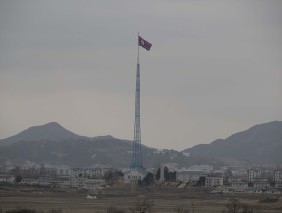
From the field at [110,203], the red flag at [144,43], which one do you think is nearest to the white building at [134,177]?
the field at [110,203]

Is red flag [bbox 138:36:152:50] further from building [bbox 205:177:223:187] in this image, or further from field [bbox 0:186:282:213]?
building [bbox 205:177:223:187]

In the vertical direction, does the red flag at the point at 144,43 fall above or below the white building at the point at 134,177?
above

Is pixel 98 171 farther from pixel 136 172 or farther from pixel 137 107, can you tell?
pixel 137 107

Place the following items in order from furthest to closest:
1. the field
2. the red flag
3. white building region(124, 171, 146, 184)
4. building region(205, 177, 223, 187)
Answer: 1. building region(205, 177, 223, 187)
2. white building region(124, 171, 146, 184)
3. the red flag
4. the field

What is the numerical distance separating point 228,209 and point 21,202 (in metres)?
21.8

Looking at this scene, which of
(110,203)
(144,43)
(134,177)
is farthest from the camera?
(134,177)

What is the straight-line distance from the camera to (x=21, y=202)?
89375mm

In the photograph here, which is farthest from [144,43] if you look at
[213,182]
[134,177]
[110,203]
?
[110,203]

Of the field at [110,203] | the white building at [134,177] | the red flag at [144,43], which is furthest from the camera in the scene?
the white building at [134,177]

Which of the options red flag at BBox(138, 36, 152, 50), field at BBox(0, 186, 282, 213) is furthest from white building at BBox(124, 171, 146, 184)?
red flag at BBox(138, 36, 152, 50)

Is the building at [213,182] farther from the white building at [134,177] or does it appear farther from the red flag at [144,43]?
the red flag at [144,43]

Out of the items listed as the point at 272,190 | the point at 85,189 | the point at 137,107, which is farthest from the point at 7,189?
the point at 272,190

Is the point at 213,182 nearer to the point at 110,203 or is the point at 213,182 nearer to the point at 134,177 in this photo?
the point at 134,177

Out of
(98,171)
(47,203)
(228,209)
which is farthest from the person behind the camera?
(98,171)
